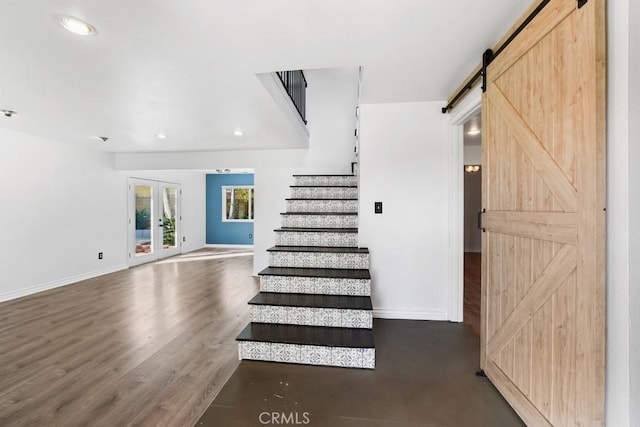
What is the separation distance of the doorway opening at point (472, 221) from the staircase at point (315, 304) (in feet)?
3.87

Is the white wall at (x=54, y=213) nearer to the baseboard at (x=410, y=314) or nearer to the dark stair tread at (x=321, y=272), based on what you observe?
the dark stair tread at (x=321, y=272)

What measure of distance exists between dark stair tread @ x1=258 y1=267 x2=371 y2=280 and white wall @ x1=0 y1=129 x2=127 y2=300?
12.5 feet

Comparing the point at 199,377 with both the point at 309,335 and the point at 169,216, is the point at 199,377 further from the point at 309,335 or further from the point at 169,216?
the point at 169,216

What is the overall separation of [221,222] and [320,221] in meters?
5.95

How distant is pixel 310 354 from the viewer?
2.07 metres

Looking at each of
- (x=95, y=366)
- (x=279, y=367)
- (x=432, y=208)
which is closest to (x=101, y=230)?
(x=95, y=366)

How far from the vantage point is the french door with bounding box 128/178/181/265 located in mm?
5938

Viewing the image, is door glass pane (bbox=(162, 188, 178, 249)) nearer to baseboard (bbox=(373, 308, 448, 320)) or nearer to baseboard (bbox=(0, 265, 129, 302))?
baseboard (bbox=(0, 265, 129, 302))

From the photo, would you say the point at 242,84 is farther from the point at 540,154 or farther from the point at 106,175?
the point at 106,175

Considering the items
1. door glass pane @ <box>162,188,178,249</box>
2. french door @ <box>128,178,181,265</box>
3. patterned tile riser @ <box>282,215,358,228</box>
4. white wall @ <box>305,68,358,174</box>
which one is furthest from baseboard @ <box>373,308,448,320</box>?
door glass pane @ <box>162,188,178,249</box>

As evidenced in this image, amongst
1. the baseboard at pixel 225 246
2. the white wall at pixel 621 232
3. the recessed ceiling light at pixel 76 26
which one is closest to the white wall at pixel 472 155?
the white wall at pixel 621 232

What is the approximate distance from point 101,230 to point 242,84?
4.55 meters

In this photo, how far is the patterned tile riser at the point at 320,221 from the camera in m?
3.64

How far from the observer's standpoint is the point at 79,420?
160 cm
